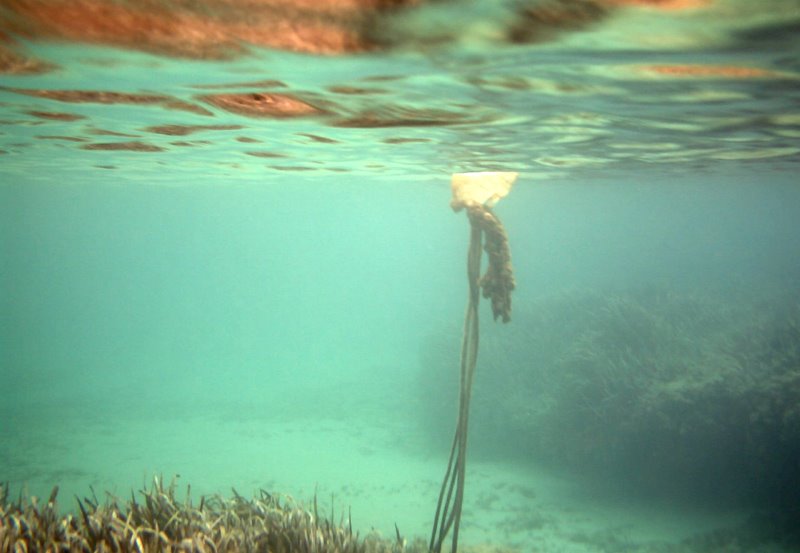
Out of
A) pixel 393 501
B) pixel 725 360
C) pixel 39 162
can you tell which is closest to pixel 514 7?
pixel 393 501

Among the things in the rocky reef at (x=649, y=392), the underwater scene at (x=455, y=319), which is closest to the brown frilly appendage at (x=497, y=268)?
the underwater scene at (x=455, y=319)

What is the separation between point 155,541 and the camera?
6.17m

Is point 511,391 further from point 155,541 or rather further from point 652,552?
point 155,541

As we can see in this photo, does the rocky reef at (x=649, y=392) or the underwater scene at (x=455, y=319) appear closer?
the underwater scene at (x=455, y=319)

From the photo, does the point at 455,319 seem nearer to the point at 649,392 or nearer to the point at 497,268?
the point at 649,392

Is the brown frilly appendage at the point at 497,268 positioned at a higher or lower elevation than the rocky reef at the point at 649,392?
higher

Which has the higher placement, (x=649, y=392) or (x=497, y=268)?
(x=497, y=268)

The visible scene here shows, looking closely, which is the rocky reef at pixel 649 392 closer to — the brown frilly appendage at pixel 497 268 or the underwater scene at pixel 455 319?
the underwater scene at pixel 455 319

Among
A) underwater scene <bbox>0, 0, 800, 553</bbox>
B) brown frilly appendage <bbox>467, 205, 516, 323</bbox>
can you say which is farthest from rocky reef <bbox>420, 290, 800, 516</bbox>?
brown frilly appendage <bbox>467, 205, 516, 323</bbox>

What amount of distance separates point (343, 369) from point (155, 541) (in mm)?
42104

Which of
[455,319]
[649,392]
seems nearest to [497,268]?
[649,392]

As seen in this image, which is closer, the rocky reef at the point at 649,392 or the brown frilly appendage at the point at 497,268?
the brown frilly appendage at the point at 497,268

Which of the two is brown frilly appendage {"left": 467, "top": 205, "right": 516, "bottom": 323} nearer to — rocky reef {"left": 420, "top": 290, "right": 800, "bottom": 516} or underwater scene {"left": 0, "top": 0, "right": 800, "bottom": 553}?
underwater scene {"left": 0, "top": 0, "right": 800, "bottom": 553}

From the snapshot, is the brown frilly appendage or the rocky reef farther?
the rocky reef
